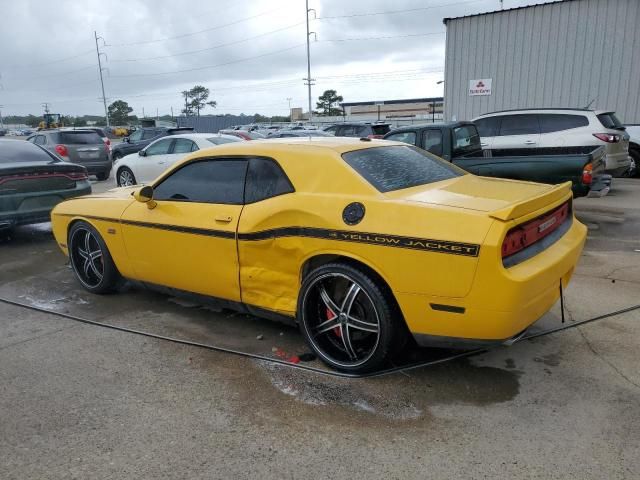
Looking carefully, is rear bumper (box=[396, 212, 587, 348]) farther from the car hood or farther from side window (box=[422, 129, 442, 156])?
side window (box=[422, 129, 442, 156])

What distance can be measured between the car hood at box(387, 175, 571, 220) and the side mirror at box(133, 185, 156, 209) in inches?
82.6

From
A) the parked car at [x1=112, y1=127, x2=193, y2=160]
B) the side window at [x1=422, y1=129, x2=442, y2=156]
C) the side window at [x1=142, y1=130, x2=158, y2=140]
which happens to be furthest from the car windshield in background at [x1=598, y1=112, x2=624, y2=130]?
the side window at [x1=142, y1=130, x2=158, y2=140]

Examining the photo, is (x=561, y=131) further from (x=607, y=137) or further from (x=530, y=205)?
(x=530, y=205)

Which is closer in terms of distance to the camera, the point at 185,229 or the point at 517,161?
the point at 185,229

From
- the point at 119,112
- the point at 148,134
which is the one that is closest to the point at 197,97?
the point at 119,112

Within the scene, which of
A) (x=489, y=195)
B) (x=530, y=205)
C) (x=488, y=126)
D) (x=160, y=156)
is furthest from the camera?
(x=160, y=156)

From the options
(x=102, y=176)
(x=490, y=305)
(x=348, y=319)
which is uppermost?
(x=490, y=305)

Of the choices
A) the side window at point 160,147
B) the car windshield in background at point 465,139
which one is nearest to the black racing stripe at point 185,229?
the car windshield in background at point 465,139

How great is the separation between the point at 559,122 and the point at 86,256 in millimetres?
8916

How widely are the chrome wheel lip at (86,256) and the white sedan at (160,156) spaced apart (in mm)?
5740

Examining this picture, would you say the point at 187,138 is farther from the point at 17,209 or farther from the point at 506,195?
the point at 506,195

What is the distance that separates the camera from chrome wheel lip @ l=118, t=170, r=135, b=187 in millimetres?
12242

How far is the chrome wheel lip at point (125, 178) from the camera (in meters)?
12.2

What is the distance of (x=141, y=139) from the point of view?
20500mm
